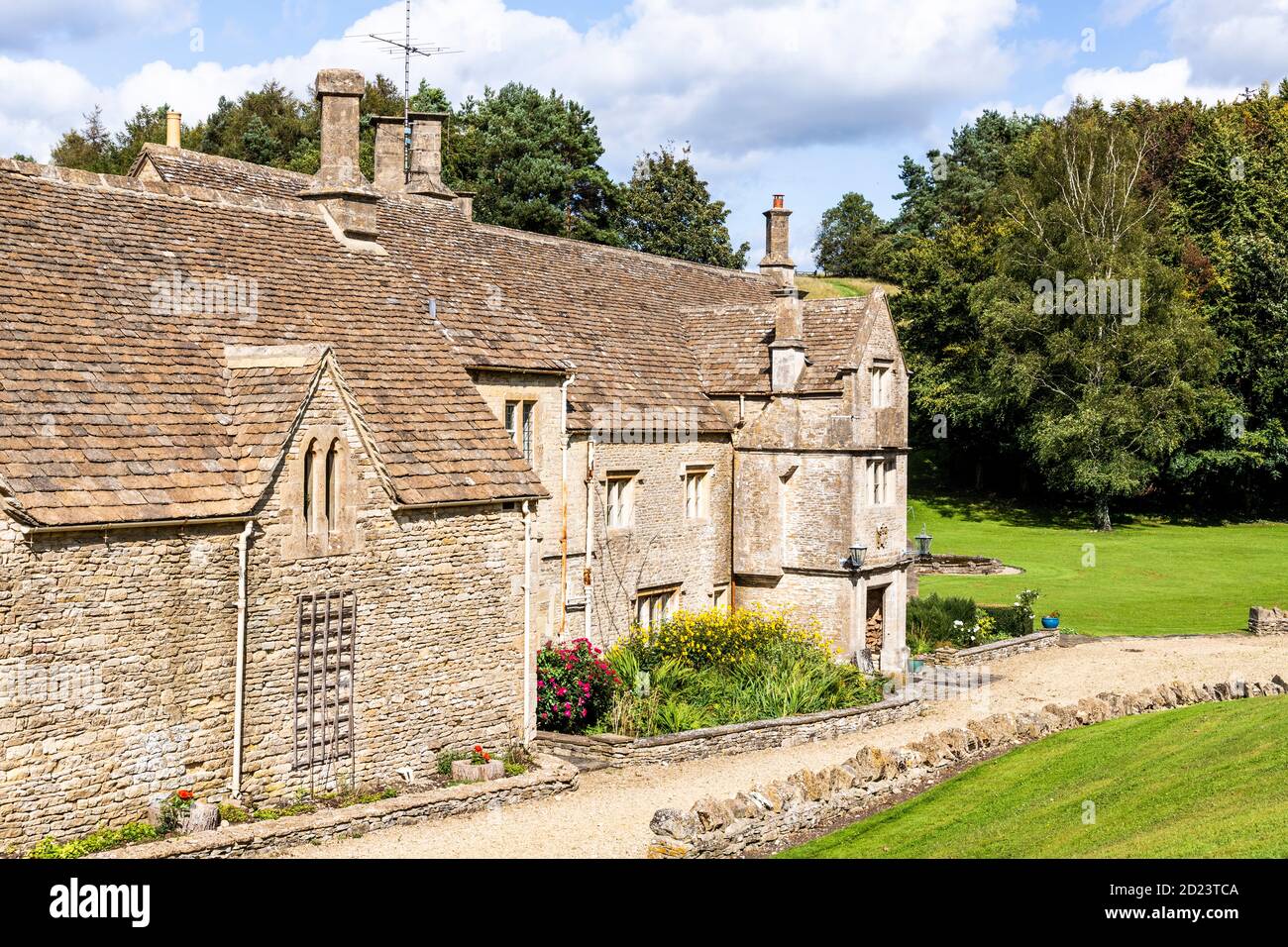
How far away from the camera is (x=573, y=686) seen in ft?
79.3

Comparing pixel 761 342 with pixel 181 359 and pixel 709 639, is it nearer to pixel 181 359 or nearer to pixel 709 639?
pixel 709 639

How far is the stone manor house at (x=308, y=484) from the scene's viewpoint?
649 inches

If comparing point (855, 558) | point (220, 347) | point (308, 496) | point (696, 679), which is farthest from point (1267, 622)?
point (220, 347)

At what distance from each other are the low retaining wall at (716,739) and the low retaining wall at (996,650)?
20.7 feet

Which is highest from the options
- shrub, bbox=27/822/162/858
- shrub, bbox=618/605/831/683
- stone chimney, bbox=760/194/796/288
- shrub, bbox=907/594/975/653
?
stone chimney, bbox=760/194/796/288

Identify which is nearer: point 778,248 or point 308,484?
point 308,484

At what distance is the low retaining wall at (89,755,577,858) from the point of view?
1603 centimetres

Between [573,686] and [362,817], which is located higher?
[573,686]

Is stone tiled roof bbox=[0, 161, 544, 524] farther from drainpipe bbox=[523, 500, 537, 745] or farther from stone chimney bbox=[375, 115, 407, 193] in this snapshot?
stone chimney bbox=[375, 115, 407, 193]

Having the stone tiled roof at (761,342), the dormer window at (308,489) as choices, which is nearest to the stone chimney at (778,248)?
the stone tiled roof at (761,342)

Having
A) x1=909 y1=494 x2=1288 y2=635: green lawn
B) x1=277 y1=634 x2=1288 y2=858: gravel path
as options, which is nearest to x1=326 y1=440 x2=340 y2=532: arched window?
x1=277 y1=634 x2=1288 y2=858: gravel path

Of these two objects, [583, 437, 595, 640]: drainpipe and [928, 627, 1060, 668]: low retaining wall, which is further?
[928, 627, 1060, 668]: low retaining wall

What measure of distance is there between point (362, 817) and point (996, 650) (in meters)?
21.9

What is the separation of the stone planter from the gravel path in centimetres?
65
